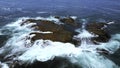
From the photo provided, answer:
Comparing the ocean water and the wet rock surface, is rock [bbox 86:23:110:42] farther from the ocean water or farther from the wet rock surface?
the ocean water

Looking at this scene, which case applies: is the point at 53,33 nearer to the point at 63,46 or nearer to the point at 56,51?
the point at 63,46

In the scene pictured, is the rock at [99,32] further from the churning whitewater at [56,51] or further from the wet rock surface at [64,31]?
the churning whitewater at [56,51]

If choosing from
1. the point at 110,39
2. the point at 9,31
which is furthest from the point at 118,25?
the point at 9,31

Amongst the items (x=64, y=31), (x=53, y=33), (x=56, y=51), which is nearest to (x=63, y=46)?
(x=56, y=51)

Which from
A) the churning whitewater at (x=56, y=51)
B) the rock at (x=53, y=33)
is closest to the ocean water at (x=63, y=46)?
the churning whitewater at (x=56, y=51)

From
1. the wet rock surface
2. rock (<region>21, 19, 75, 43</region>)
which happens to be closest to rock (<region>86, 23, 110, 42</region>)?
the wet rock surface

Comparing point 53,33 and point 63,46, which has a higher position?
point 53,33

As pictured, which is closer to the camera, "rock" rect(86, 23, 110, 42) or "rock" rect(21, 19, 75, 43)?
"rock" rect(21, 19, 75, 43)

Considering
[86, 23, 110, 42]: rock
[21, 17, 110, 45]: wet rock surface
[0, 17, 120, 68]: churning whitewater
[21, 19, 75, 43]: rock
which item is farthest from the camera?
[86, 23, 110, 42]: rock
